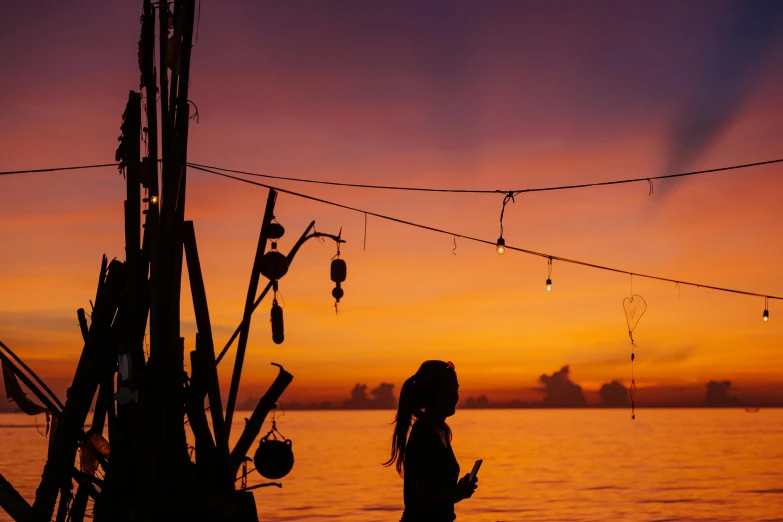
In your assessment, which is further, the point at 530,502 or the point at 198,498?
the point at 530,502

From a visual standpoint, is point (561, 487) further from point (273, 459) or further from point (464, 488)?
point (464, 488)

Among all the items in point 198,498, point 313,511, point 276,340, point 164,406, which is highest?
point 276,340

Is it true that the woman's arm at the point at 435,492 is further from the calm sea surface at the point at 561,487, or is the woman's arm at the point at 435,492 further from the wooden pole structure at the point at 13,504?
the calm sea surface at the point at 561,487

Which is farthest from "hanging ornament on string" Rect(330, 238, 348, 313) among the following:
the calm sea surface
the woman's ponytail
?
the calm sea surface

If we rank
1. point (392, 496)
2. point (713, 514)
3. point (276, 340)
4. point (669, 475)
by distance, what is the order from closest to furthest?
point (276, 340), point (713, 514), point (392, 496), point (669, 475)

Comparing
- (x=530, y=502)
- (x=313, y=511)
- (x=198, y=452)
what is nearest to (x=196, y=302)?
(x=198, y=452)

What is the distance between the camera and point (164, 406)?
890 cm

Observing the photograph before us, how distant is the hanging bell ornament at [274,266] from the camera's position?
34.3ft

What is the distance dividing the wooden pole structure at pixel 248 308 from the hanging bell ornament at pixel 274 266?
15.6 inches

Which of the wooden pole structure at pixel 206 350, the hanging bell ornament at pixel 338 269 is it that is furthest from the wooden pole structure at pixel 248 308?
the hanging bell ornament at pixel 338 269

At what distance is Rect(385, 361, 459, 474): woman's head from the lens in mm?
5270

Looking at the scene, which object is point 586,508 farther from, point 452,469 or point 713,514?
point 452,469

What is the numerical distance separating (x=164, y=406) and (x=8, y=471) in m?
45.0

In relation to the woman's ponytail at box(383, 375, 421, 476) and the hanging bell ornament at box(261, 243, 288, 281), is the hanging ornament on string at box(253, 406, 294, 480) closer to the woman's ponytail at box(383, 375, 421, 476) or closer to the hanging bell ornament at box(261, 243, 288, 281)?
the hanging bell ornament at box(261, 243, 288, 281)
